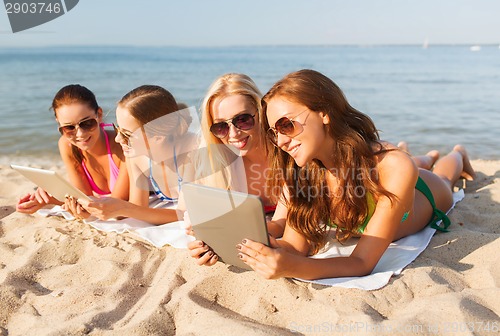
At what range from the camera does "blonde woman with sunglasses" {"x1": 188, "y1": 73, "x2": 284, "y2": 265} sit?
3.51 metres

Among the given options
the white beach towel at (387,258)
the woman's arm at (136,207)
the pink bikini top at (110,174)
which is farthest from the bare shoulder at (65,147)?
the white beach towel at (387,258)

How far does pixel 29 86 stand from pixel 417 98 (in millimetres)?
13607

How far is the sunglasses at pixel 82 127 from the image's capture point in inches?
163

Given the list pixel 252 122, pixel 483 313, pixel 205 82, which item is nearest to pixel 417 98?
pixel 205 82

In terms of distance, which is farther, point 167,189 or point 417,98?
point 417,98

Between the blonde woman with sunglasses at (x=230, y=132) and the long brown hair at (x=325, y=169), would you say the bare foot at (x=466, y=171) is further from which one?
the blonde woman with sunglasses at (x=230, y=132)

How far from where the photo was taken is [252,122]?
354cm

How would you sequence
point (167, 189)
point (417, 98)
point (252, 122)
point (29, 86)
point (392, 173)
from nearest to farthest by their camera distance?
1. point (392, 173)
2. point (252, 122)
3. point (167, 189)
4. point (417, 98)
5. point (29, 86)

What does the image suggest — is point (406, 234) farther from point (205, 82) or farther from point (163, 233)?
point (205, 82)

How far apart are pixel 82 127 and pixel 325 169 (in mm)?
2197

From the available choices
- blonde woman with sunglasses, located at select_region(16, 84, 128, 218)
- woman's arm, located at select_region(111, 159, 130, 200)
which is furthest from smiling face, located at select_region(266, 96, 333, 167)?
woman's arm, located at select_region(111, 159, 130, 200)

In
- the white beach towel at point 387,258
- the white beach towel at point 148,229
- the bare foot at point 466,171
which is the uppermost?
the white beach towel at point 387,258

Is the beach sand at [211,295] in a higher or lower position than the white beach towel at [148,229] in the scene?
higher

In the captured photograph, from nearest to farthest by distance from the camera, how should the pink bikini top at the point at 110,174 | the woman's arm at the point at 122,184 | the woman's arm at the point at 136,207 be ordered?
the woman's arm at the point at 136,207
the woman's arm at the point at 122,184
the pink bikini top at the point at 110,174
